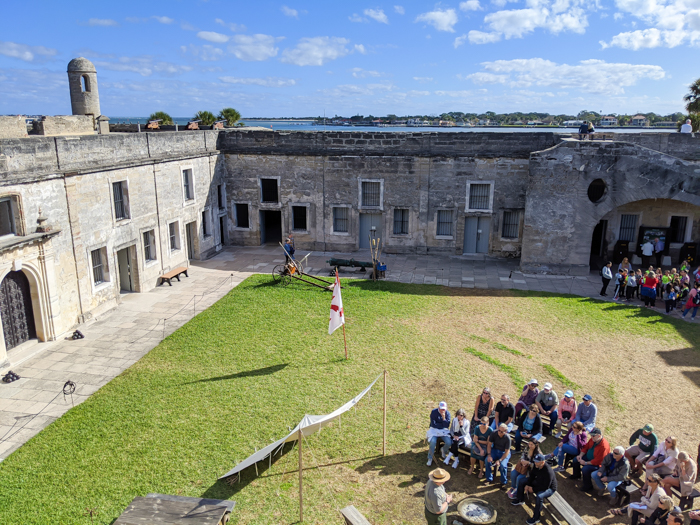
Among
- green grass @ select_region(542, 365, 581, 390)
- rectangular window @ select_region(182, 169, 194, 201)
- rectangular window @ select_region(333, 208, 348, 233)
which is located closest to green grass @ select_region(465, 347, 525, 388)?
green grass @ select_region(542, 365, 581, 390)

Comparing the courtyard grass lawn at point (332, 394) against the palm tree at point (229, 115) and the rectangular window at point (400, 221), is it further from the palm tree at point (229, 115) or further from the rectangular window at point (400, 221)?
the palm tree at point (229, 115)

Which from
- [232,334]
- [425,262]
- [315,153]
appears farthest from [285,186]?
[232,334]

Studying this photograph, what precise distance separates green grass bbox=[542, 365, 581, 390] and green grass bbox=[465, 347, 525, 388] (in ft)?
2.67

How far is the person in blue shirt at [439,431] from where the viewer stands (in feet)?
31.5

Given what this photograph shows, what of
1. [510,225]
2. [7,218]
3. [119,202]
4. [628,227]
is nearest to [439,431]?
[7,218]

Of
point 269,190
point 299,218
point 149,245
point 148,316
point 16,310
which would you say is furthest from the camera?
point 299,218

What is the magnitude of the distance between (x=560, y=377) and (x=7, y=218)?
48.1ft

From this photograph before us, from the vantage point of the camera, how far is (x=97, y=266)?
17062 mm

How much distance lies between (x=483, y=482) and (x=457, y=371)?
13.5 ft

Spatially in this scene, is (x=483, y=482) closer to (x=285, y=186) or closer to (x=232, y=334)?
(x=232, y=334)

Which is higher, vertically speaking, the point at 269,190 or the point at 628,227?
the point at 269,190

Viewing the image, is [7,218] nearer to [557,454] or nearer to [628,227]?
[557,454]

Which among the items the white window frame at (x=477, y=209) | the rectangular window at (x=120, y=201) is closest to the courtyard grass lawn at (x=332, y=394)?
the rectangular window at (x=120, y=201)

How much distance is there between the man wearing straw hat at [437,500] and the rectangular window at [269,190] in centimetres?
1954
